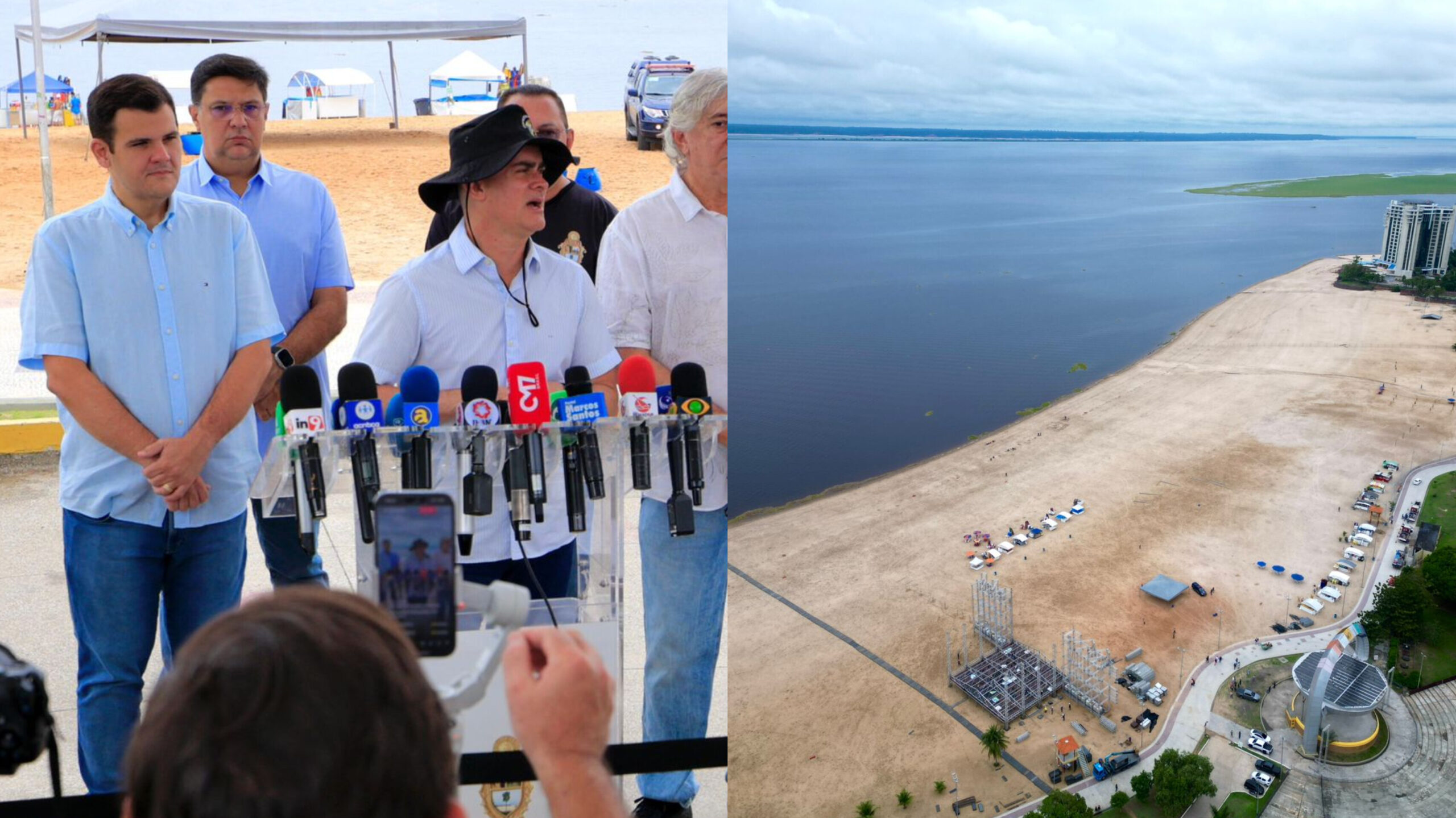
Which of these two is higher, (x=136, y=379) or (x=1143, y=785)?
(x=136, y=379)

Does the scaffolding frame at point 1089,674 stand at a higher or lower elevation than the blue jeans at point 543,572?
lower

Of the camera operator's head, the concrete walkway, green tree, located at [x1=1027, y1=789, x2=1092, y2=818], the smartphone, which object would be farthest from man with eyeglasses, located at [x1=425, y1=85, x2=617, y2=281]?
the concrete walkway

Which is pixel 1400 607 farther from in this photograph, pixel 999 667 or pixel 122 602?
pixel 122 602

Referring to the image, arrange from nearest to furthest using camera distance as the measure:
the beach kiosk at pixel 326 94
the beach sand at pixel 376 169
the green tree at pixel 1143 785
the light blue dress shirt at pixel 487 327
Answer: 1. the light blue dress shirt at pixel 487 327
2. the green tree at pixel 1143 785
3. the beach sand at pixel 376 169
4. the beach kiosk at pixel 326 94

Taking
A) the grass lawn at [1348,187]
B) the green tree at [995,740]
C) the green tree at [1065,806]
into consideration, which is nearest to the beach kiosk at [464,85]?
the grass lawn at [1348,187]

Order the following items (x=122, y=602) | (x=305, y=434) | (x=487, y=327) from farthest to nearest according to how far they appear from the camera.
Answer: (x=487, y=327) → (x=122, y=602) → (x=305, y=434)

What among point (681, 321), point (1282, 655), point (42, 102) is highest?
point (42, 102)

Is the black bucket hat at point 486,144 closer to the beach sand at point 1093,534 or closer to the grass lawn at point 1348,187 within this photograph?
the beach sand at point 1093,534

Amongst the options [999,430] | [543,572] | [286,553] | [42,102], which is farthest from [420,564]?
[999,430]
